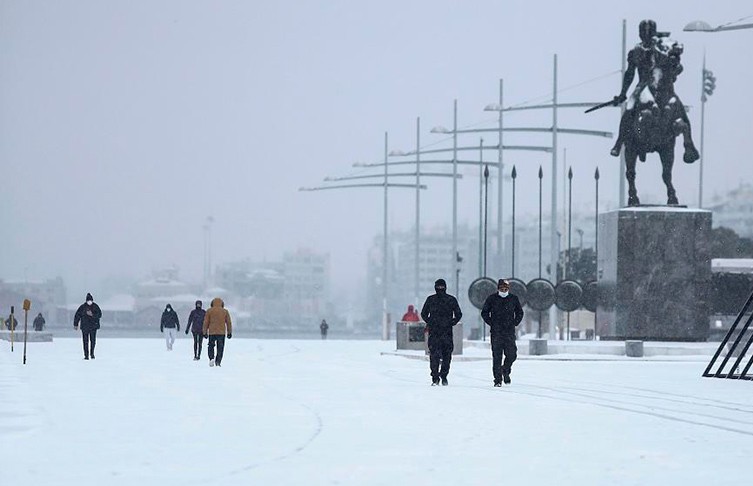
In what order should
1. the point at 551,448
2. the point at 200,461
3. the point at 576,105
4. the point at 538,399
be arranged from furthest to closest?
the point at 576,105, the point at 538,399, the point at 551,448, the point at 200,461

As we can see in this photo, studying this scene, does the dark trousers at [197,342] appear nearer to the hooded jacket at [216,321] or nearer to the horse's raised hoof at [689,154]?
the hooded jacket at [216,321]

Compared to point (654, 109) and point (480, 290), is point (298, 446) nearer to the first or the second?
point (654, 109)

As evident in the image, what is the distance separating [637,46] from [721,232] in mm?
91616

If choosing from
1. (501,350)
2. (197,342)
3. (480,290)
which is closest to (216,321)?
(197,342)

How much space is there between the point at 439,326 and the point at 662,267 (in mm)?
15237

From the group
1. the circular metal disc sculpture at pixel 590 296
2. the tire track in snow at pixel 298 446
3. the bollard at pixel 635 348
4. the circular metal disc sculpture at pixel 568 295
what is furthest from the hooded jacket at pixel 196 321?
the circular metal disc sculpture at pixel 568 295

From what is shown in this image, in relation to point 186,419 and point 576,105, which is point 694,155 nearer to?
point 576,105

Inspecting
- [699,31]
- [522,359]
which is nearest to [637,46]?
[699,31]

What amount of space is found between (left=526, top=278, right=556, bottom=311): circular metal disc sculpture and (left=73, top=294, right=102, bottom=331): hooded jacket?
21941 mm

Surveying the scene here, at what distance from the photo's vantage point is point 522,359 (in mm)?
40500

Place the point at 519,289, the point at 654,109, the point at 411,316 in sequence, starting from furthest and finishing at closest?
the point at 519,289
the point at 411,316
the point at 654,109

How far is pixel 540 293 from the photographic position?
2235 inches

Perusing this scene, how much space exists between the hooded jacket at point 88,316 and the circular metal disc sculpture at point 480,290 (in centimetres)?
2013

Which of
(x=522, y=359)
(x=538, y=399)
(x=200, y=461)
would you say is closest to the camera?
(x=200, y=461)
